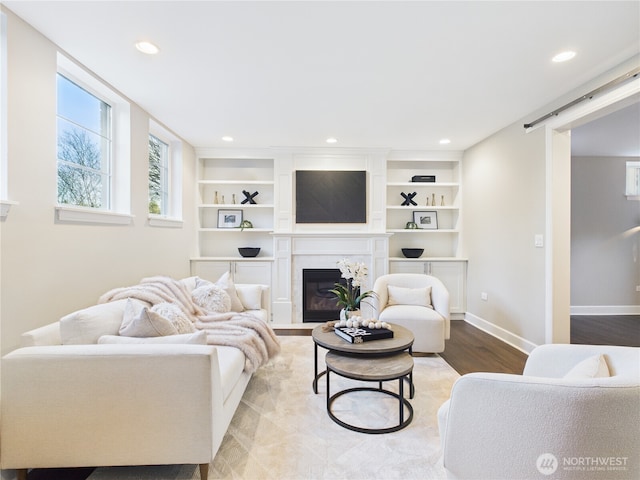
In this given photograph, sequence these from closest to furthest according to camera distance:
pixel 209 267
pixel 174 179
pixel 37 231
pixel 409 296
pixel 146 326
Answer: pixel 146 326 < pixel 37 231 < pixel 409 296 < pixel 174 179 < pixel 209 267

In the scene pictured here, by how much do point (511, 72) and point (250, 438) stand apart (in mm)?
3188

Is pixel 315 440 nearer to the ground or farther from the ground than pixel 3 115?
nearer to the ground

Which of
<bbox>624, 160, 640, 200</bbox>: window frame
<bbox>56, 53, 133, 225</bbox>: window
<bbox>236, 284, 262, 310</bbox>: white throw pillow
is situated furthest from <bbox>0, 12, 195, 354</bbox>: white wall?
<bbox>624, 160, 640, 200</bbox>: window frame


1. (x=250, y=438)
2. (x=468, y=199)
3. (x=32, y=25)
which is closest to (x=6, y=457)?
(x=250, y=438)

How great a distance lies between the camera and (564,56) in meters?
2.19

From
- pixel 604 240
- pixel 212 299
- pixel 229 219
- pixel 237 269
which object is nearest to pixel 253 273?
pixel 237 269

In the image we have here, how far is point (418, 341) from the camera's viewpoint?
3.16m

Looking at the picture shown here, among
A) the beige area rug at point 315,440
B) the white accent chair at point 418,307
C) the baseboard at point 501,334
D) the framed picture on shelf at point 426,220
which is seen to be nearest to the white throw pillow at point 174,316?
the beige area rug at point 315,440

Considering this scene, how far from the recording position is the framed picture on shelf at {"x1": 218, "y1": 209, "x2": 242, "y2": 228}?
478 centimetres

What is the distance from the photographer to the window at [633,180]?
5.07 meters

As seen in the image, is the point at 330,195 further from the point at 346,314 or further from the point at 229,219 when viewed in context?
the point at 346,314

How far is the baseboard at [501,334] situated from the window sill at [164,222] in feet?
13.7

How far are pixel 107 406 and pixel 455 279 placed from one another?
4.42 m

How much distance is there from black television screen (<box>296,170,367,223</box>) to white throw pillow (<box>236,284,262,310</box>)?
1.56m
